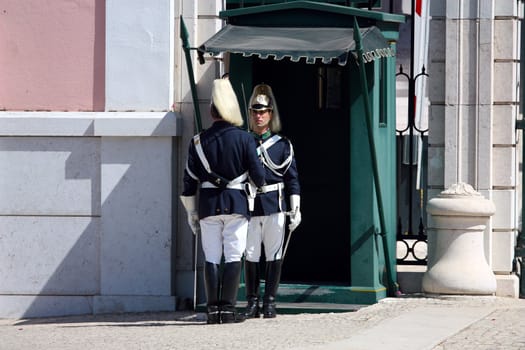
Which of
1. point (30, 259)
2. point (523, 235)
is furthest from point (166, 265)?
point (523, 235)

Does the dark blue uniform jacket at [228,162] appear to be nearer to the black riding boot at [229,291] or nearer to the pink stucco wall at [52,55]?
the black riding boot at [229,291]

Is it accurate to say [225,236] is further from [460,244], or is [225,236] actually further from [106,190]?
[460,244]

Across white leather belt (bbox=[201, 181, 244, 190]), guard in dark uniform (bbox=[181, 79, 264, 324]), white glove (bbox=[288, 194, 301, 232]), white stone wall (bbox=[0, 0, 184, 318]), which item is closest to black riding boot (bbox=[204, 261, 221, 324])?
guard in dark uniform (bbox=[181, 79, 264, 324])

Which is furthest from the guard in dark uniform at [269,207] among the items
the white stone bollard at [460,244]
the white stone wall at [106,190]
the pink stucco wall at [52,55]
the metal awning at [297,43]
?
the pink stucco wall at [52,55]

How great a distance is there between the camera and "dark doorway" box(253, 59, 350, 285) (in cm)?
1275

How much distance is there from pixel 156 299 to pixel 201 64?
212 cm

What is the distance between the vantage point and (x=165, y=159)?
1245 centimetres

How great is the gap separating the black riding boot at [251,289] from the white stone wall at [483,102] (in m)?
2.07

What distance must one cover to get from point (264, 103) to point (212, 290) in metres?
1.57

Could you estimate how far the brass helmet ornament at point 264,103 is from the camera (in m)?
11.3

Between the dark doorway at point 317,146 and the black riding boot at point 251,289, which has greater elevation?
the dark doorway at point 317,146

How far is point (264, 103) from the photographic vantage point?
11.3 m

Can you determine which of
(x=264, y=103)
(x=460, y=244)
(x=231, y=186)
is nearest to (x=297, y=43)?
(x=264, y=103)

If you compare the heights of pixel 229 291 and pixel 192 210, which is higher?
pixel 192 210
